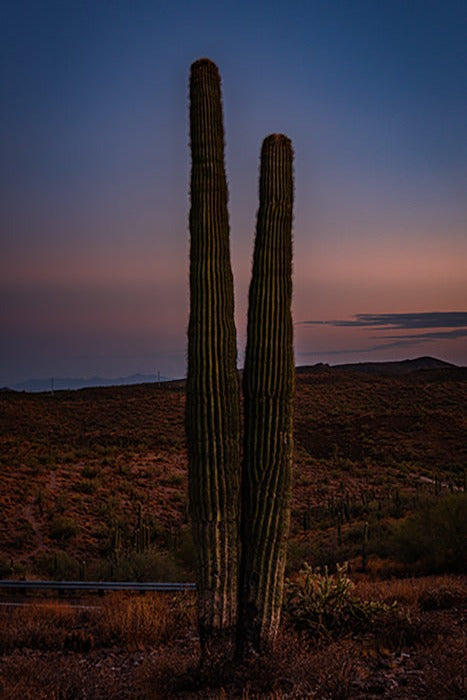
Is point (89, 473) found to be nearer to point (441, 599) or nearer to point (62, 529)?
point (62, 529)

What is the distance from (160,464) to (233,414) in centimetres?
2853

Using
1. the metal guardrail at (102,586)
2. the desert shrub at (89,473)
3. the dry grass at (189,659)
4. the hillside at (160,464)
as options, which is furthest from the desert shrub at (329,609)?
the desert shrub at (89,473)

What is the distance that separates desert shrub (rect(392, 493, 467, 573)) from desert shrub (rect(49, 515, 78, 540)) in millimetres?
10443

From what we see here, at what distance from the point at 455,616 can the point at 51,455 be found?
28301 millimetres

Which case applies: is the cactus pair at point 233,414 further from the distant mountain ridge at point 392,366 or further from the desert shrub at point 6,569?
the distant mountain ridge at point 392,366

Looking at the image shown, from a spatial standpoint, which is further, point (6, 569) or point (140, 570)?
point (6, 569)

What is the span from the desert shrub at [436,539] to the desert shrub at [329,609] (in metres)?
5.85

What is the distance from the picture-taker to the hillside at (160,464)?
72.0ft

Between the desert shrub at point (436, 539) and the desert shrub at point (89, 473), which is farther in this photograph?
the desert shrub at point (89, 473)

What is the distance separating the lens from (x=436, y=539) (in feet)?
50.9

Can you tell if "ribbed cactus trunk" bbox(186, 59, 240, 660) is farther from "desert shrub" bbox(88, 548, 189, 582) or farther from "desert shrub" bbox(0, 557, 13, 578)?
"desert shrub" bbox(0, 557, 13, 578)

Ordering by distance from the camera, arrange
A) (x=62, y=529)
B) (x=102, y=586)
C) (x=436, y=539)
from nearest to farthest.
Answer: (x=102, y=586) → (x=436, y=539) → (x=62, y=529)

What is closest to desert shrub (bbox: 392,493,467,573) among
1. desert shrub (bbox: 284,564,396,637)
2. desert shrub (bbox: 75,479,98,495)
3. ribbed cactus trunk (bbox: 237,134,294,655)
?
desert shrub (bbox: 284,564,396,637)

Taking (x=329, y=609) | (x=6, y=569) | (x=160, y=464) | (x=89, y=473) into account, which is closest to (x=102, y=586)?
(x=329, y=609)
